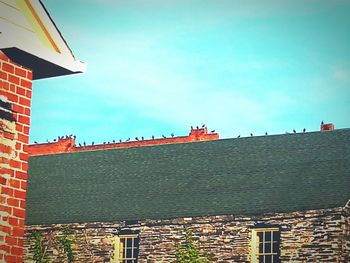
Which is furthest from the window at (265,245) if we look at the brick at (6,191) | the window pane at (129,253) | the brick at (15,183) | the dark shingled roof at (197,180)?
the brick at (6,191)

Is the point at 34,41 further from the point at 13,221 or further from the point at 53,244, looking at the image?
the point at 53,244

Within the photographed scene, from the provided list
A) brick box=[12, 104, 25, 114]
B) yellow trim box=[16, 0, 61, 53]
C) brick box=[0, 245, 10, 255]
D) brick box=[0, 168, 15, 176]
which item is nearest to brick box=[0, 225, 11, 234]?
brick box=[0, 245, 10, 255]

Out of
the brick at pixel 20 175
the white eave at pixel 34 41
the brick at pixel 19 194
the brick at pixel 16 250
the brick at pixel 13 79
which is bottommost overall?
the brick at pixel 16 250

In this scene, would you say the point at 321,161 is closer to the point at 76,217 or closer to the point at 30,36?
the point at 76,217

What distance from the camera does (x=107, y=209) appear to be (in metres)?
33.3

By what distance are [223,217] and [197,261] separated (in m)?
1.96

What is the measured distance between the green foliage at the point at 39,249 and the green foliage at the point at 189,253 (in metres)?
6.11

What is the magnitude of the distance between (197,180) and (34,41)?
26613mm

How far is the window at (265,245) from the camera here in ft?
96.1

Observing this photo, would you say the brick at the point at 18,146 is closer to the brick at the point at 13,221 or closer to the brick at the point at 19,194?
the brick at the point at 19,194

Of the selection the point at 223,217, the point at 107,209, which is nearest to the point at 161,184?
the point at 107,209

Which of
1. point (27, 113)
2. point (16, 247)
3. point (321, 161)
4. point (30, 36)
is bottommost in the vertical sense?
point (16, 247)

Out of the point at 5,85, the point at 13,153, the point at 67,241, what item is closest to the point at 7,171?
the point at 13,153

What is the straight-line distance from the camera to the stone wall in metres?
28.0
